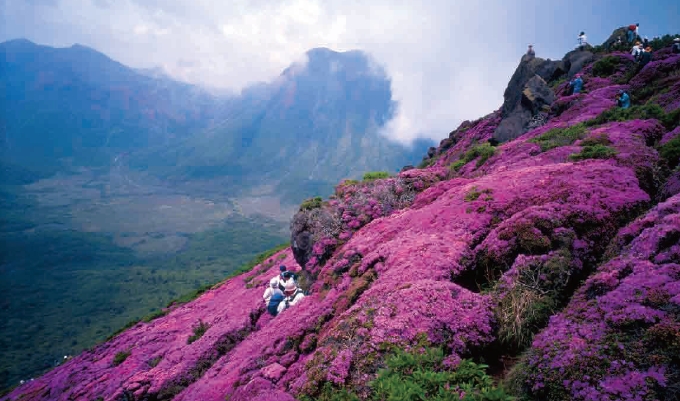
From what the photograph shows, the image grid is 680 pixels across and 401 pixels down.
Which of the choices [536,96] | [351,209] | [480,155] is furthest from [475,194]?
[536,96]

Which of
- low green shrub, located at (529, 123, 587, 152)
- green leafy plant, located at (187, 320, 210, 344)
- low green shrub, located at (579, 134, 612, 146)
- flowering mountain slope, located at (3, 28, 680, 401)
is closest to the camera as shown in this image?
flowering mountain slope, located at (3, 28, 680, 401)

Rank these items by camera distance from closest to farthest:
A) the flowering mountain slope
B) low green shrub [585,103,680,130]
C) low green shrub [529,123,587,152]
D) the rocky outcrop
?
1. the flowering mountain slope
2. low green shrub [585,103,680,130]
3. low green shrub [529,123,587,152]
4. the rocky outcrop

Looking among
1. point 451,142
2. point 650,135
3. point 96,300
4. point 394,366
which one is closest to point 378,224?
point 394,366

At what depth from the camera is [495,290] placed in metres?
7.97

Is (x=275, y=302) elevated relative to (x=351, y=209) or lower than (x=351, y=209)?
lower

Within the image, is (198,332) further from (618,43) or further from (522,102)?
(618,43)

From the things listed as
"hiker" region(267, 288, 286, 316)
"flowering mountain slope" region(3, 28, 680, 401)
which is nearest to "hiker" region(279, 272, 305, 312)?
"hiker" region(267, 288, 286, 316)

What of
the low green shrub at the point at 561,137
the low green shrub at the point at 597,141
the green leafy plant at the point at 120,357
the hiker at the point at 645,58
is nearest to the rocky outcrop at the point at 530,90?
the hiker at the point at 645,58

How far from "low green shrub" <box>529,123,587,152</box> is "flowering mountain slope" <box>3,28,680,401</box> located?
12cm

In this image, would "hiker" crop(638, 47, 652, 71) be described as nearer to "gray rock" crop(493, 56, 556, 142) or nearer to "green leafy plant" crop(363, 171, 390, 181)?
"gray rock" crop(493, 56, 556, 142)

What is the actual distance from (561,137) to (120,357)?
1118 inches

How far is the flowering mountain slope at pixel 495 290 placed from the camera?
5.17 m

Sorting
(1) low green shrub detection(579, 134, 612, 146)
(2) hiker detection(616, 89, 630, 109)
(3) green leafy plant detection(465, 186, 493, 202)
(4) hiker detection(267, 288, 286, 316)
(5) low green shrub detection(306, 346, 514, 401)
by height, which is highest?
(2) hiker detection(616, 89, 630, 109)

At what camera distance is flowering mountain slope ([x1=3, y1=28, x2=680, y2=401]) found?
517 cm
